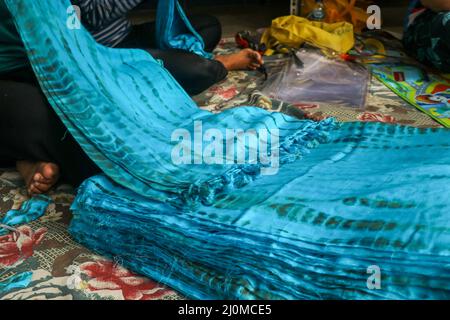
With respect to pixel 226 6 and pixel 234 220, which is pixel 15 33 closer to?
pixel 234 220

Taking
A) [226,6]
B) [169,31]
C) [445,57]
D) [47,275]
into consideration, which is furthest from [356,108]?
[226,6]

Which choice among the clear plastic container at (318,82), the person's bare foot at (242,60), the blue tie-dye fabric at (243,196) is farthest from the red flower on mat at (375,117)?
the person's bare foot at (242,60)

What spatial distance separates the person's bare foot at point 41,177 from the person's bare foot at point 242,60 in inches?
31.8

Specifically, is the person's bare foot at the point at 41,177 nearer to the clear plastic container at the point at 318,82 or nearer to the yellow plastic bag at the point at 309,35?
the clear plastic container at the point at 318,82

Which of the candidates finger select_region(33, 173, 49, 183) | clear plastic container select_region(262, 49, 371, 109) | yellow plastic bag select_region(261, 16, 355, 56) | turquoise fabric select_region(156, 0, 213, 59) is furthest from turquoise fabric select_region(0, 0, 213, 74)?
finger select_region(33, 173, 49, 183)

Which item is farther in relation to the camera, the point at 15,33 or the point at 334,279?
the point at 15,33

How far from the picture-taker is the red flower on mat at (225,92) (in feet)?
4.65

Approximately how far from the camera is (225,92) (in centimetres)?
145

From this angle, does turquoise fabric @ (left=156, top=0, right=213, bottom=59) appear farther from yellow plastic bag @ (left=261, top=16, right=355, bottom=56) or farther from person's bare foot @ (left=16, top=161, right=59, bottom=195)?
person's bare foot @ (left=16, top=161, right=59, bottom=195)

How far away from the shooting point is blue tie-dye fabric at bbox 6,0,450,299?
0.59 m

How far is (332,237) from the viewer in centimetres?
62

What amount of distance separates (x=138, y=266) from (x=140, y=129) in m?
0.27

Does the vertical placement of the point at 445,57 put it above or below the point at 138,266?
above

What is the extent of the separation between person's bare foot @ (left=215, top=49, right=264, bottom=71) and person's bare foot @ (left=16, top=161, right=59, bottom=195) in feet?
2.65
